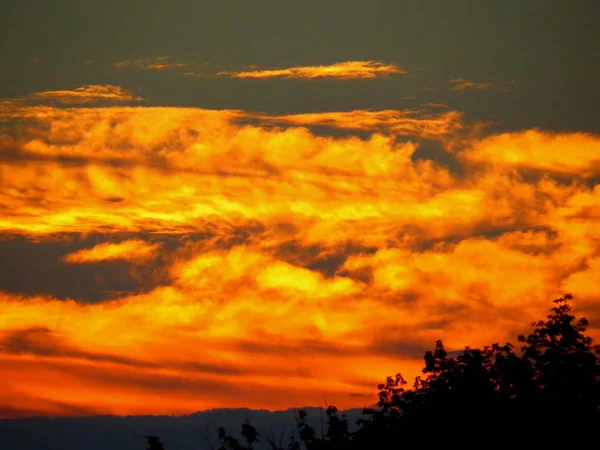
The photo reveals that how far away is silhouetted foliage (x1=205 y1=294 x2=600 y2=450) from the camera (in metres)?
39.2

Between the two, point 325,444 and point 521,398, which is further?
point 325,444

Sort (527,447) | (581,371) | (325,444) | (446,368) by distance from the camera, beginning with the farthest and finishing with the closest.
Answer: (325,444) → (446,368) → (581,371) → (527,447)

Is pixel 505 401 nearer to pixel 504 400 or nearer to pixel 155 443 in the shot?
pixel 504 400

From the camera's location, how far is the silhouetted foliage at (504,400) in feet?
129

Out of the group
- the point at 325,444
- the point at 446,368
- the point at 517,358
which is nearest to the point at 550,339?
the point at 517,358

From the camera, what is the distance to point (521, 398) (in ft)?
135

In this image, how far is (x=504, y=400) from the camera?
41.1 meters

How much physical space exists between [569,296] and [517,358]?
140 inches

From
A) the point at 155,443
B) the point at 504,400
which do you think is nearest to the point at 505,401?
the point at 504,400

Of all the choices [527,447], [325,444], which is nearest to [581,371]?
[527,447]

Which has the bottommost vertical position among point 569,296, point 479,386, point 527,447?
point 527,447

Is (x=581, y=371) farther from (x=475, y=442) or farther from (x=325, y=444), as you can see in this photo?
(x=325, y=444)

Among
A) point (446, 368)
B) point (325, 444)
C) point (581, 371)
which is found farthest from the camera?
point (325, 444)

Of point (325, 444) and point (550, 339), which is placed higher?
point (550, 339)
